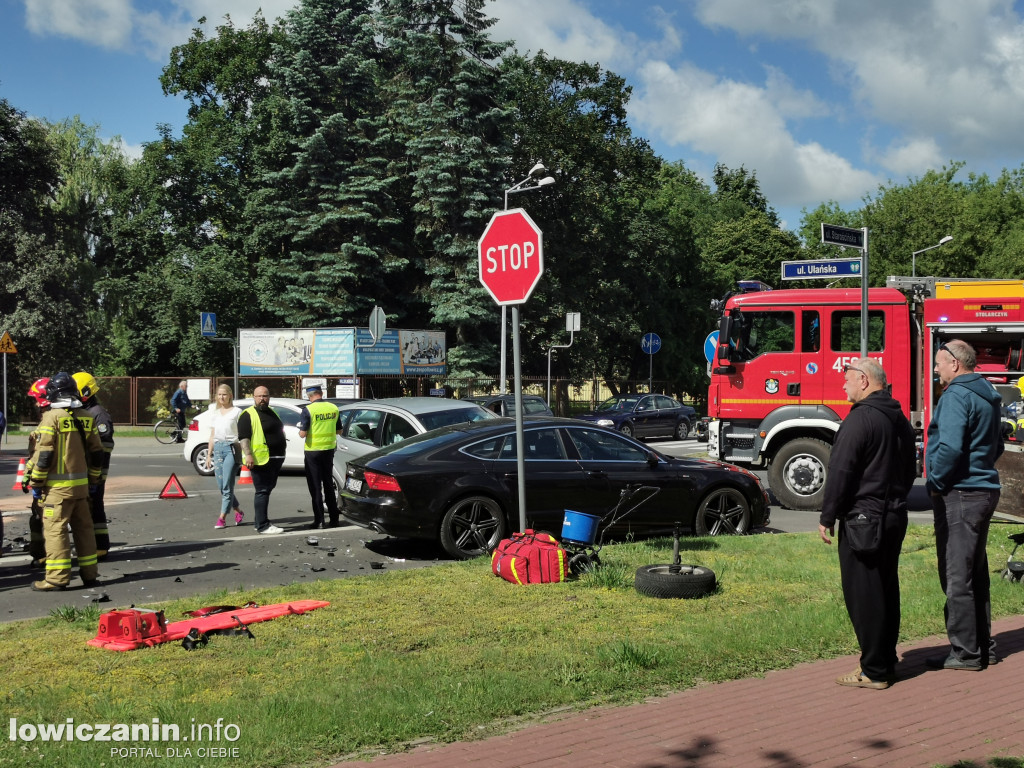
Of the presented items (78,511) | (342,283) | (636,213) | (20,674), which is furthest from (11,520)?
(636,213)

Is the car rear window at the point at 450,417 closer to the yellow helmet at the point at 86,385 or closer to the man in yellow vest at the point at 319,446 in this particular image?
the man in yellow vest at the point at 319,446

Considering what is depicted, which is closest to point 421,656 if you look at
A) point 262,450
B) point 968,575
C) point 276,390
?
point 968,575

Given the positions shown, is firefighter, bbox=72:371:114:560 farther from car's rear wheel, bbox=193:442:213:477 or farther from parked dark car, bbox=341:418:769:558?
car's rear wheel, bbox=193:442:213:477

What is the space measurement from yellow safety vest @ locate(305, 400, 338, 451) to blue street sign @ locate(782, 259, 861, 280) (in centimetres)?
613

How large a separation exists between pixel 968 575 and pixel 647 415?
1015 inches

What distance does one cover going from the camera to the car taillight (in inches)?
390

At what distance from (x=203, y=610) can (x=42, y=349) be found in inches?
1369

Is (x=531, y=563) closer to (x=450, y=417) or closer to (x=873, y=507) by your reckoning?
(x=873, y=507)

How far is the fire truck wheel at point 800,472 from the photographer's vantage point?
1411cm

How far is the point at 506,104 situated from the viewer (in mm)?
39500

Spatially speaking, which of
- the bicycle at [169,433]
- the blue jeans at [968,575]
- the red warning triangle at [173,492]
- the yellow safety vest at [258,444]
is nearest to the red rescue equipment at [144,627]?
the blue jeans at [968,575]

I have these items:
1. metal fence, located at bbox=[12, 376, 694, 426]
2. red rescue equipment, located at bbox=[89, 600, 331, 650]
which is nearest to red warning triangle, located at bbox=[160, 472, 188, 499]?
red rescue equipment, located at bbox=[89, 600, 331, 650]

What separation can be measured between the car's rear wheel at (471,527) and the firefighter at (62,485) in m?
3.25

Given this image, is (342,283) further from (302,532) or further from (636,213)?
(302,532)
